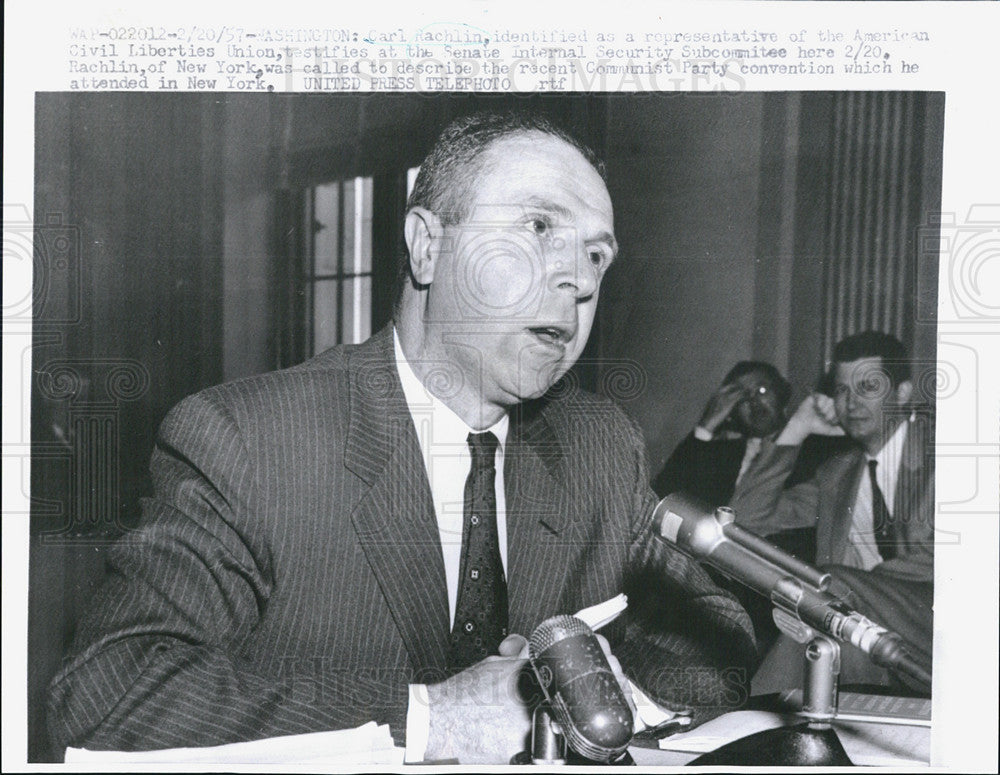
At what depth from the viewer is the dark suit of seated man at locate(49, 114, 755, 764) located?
3.68 feet

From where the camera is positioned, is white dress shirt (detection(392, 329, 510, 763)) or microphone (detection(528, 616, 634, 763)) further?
white dress shirt (detection(392, 329, 510, 763))

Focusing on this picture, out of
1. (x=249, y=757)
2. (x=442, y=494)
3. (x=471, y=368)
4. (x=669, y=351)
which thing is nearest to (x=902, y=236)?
(x=669, y=351)


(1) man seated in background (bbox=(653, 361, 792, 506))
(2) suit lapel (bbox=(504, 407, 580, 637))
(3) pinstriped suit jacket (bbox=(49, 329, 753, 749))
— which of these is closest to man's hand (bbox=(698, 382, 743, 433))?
(1) man seated in background (bbox=(653, 361, 792, 506))

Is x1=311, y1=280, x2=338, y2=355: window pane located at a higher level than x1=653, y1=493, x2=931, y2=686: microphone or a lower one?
higher

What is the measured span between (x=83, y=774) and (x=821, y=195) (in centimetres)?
128

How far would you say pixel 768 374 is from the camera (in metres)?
1.20

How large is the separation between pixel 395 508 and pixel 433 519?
54 millimetres

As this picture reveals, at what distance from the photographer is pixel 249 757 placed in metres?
1.18

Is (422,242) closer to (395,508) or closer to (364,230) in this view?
(364,230)

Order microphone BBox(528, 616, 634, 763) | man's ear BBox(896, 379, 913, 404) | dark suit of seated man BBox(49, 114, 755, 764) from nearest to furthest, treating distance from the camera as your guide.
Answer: microphone BBox(528, 616, 634, 763)
dark suit of seated man BBox(49, 114, 755, 764)
man's ear BBox(896, 379, 913, 404)

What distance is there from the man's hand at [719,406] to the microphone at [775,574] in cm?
10

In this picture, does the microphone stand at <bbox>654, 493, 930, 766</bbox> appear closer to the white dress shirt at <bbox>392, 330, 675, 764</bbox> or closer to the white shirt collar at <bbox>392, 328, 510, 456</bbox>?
the white dress shirt at <bbox>392, 330, 675, 764</bbox>

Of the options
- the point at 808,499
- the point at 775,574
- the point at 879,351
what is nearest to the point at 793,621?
the point at 775,574

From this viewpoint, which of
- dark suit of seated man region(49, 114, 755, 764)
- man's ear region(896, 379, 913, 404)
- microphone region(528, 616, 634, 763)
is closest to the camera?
microphone region(528, 616, 634, 763)
